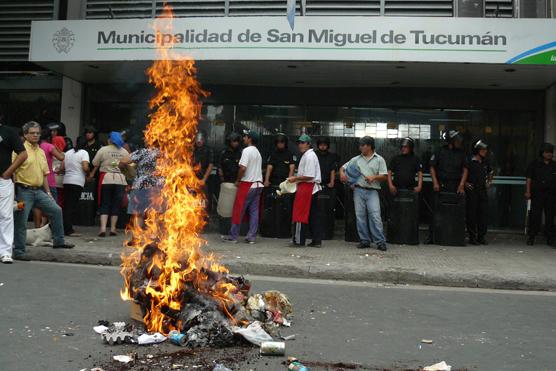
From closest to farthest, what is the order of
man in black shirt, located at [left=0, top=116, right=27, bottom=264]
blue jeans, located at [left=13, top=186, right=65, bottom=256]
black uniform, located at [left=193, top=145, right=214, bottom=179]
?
man in black shirt, located at [left=0, top=116, right=27, bottom=264], blue jeans, located at [left=13, top=186, right=65, bottom=256], black uniform, located at [left=193, top=145, right=214, bottom=179]

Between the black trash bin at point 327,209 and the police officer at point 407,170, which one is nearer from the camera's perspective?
the police officer at point 407,170

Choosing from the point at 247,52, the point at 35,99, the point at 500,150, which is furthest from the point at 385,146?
the point at 35,99

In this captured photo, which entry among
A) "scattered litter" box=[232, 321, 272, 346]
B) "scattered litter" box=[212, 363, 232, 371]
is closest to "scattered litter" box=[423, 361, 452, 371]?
"scattered litter" box=[232, 321, 272, 346]

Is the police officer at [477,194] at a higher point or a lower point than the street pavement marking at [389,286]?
higher

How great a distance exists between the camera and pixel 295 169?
11312 millimetres

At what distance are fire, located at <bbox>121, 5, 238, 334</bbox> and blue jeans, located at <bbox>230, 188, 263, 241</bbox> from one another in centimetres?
388

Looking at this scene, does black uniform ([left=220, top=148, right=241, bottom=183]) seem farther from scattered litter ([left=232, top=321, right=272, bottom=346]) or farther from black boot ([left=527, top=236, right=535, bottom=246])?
scattered litter ([left=232, top=321, right=272, bottom=346])

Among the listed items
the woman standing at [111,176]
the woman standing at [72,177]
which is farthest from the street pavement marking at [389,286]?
the woman standing at [72,177]

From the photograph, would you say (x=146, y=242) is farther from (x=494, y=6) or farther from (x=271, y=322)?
(x=494, y=6)

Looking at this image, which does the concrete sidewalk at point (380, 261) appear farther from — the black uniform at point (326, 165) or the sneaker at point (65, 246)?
the black uniform at point (326, 165)

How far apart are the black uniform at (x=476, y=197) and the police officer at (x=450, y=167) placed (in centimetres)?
28

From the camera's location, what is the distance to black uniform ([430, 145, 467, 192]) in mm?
10500

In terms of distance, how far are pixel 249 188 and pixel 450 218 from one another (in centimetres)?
380

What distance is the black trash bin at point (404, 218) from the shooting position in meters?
10.3
